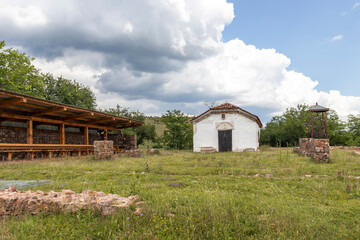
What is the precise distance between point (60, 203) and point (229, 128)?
A: 1913cm

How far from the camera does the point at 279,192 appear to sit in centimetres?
579

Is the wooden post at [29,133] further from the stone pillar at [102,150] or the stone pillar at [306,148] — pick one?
the stone pillar at [306,148]

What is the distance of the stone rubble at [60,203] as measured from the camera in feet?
13.9

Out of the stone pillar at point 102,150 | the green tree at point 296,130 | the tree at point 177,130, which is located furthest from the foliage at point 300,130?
the stone pillar at point 102,150

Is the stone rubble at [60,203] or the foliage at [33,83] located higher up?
the foliage at [33,83]

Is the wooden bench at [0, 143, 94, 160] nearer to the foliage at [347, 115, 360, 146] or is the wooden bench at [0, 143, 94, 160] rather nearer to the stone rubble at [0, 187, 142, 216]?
the stone rubble at [0, 187, 142, 216]

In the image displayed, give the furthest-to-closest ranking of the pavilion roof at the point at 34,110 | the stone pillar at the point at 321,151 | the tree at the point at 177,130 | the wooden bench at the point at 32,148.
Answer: the tree at the point at 177,130 → the wooden bench at the point at 32,148 → the pavilion roof at the point at 34,110 → the stone pillar at the point at 321,151

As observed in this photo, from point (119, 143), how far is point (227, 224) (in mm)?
23942

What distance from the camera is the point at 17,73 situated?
23.8 metres

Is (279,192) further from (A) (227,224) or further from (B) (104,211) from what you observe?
(B) (104,211)

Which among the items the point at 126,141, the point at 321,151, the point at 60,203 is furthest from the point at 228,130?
the point at 60,203

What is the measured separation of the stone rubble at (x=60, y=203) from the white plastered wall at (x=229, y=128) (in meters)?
18.3

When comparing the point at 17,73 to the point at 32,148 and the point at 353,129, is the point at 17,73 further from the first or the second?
the point at 353,129

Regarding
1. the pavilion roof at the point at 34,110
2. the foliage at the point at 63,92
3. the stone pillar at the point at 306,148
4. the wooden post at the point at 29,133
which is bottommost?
the stone pillar at the point at 306,148
